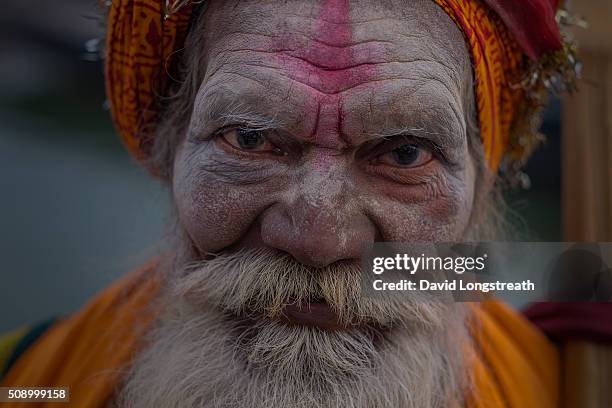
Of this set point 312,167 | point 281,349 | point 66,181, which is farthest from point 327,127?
point 66,181

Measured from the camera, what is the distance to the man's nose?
89cm

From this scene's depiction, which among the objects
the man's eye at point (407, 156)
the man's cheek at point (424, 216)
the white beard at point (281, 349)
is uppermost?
the man's eye at point (407, 156)

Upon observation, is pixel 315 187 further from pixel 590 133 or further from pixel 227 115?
pixel 590 133

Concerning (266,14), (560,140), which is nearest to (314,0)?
(266,14)

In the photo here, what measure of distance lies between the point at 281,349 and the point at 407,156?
35 centimetres

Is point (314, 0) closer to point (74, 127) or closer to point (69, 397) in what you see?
point (69, 397)

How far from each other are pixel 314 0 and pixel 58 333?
2.89 ft

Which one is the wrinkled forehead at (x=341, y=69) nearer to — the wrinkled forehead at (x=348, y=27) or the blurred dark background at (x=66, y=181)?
the wrinkled forehead at (x=348, y=27)

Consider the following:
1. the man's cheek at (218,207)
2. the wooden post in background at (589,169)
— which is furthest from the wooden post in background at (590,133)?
the man's cheek at (218,207)

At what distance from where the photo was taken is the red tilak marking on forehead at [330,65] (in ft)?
3.02

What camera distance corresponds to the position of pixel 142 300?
1324 millimetres

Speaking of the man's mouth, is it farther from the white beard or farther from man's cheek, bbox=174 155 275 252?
man's cheek, bbox=174 155 275 252

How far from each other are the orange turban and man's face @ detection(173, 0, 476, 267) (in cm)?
5

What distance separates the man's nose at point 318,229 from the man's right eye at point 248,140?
0.32 ft
